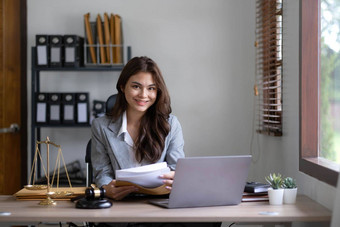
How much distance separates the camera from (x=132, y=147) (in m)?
2.79

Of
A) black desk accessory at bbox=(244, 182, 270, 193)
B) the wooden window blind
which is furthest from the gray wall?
black desk accessory at bbox=(244, 182, 270, 193)

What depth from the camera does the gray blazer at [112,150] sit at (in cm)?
275

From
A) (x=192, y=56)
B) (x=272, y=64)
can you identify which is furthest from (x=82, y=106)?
(x=272, y=64)

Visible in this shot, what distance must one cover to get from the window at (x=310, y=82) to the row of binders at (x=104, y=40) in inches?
79.2

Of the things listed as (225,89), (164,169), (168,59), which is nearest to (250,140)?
(225,89)

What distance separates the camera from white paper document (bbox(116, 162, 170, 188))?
89.4 inches

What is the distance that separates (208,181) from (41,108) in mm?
2556

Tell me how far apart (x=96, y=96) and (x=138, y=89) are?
6.40 ft

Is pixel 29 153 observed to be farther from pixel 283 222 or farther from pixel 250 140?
pixel 283 222

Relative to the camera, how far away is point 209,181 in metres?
2.17

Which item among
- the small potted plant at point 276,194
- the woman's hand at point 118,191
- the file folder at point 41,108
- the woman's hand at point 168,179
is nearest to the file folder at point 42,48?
the file folder at point 41,108

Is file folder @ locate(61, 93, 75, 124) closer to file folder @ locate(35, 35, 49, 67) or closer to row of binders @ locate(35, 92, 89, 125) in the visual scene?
row of binders @ locate(35, 92, 89, 125)

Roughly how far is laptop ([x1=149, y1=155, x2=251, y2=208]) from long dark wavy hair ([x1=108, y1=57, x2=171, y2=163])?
55 cm

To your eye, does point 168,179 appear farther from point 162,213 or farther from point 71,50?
point 71,50
